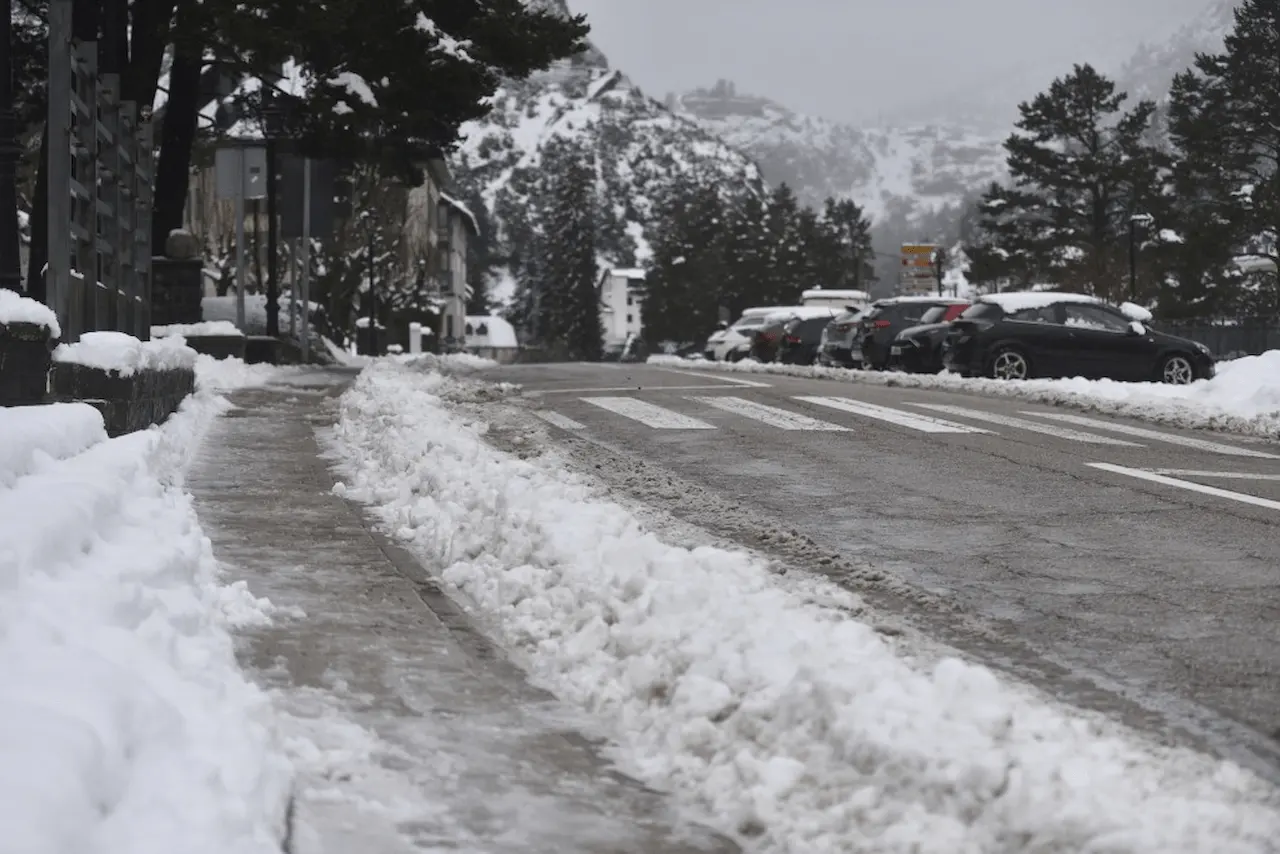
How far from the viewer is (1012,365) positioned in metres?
24.2

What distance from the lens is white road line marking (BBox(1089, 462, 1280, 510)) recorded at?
9841 millimetres

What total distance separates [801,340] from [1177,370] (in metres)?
14.9

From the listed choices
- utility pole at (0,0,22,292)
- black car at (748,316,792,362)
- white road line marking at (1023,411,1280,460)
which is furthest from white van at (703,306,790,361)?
utility pole at (0,0,22,292)

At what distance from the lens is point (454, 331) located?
11875 centimetres

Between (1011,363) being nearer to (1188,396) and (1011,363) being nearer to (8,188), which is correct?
(1188,396)

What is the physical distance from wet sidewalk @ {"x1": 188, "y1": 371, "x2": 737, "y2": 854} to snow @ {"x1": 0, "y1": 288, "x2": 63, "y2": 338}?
1.27 meters

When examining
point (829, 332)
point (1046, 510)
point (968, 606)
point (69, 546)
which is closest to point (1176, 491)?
point (1046, 510)

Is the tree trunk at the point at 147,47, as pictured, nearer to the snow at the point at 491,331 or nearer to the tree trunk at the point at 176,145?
the tree trunk at the point at 176,145

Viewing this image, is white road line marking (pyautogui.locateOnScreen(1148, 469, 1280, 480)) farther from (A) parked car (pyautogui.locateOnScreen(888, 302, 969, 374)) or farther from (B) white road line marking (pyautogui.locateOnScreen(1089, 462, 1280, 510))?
(A) parked car (pyautogui.locateOnScreen(888, 302, 969, 374))

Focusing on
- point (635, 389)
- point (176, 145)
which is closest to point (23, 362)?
point (635, 389)

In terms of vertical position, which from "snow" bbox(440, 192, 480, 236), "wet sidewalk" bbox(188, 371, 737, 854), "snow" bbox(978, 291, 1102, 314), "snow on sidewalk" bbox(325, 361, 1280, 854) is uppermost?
"snow" bbox(440, 192, 480, 236)

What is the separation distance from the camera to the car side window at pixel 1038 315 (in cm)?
2427

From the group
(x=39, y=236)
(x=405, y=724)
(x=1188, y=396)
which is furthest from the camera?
(x=39, y=236)

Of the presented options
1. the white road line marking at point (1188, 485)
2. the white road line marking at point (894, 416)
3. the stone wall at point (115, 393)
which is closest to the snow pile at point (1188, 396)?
the white road line marking at point (894, 416)
